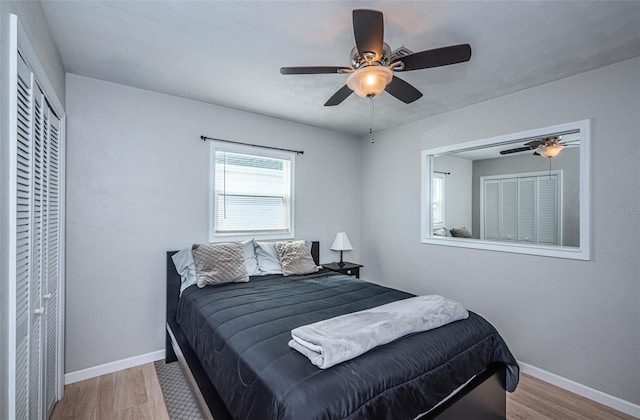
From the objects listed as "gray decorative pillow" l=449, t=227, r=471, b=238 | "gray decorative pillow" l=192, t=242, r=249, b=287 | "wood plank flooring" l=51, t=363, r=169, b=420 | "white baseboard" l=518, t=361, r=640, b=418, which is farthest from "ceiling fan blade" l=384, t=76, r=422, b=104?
"wood plank flooring" l=51, t=363, r=169, b=420

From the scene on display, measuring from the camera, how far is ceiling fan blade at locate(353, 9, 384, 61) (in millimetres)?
1454

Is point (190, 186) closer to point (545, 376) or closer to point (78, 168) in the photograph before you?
point (78, 168)

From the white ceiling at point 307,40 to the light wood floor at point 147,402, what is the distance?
269cm

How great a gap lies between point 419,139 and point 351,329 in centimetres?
293

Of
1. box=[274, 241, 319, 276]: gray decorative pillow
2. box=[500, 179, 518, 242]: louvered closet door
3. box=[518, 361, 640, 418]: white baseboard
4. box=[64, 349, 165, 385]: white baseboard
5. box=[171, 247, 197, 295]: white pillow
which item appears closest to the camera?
box=[518, 361, 640, 418]: white baseboard

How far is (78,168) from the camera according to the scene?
264 cm

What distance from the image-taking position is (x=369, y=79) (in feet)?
5.91

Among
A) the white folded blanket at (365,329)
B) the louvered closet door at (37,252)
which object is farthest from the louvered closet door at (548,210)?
the louvered closet door at (37,252)

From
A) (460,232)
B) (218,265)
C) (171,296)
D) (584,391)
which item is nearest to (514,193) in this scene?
(460,232)

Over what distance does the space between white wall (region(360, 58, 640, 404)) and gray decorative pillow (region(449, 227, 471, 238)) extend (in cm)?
19

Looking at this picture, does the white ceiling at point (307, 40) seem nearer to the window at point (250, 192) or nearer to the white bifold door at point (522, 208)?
the window at point (250, 192)

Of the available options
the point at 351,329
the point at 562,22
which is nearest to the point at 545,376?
the point at 351,329

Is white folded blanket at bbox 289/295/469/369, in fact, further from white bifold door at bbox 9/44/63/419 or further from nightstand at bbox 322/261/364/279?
nightstand at bbox 322/261/364/279

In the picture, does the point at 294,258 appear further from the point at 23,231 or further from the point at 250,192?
the point at 23,231
